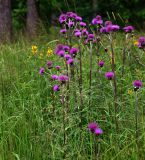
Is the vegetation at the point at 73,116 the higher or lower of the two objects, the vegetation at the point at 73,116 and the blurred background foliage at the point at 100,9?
the lower

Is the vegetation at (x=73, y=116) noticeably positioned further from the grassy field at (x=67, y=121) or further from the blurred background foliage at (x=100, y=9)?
the blurred background foliage at (x=100, y=9)

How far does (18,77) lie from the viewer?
445cm

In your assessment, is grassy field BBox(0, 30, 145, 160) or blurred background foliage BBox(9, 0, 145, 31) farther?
blurred background foliage BBox(9, 0, 145, 31)

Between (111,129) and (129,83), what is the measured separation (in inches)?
40.2

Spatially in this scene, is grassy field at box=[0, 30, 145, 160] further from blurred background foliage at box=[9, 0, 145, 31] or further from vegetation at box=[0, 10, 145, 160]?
blurred background foliage at box=[9, 0, 145, 31]

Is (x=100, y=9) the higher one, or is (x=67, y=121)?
(x=100, y=9)

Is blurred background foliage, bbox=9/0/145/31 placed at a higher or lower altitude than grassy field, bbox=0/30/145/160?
higher

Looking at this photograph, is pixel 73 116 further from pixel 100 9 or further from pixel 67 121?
pixel 100 9

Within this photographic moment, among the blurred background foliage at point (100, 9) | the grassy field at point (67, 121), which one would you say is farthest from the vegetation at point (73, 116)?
the blurred background foliage at point (100, 9)

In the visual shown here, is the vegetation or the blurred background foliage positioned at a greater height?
the blurred background foliage

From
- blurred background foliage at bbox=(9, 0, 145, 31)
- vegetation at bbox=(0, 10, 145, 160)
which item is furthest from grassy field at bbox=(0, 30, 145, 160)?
blurred background foliage at bbox=(9, 0, 145, 31)

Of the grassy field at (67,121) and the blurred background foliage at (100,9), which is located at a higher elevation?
the blurred background foliage at (100,9)

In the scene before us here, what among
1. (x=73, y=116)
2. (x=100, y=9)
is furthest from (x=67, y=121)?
(x=100, y=9)

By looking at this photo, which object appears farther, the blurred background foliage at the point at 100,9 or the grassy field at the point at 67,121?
the blurred background foliage at the point at 100,9
